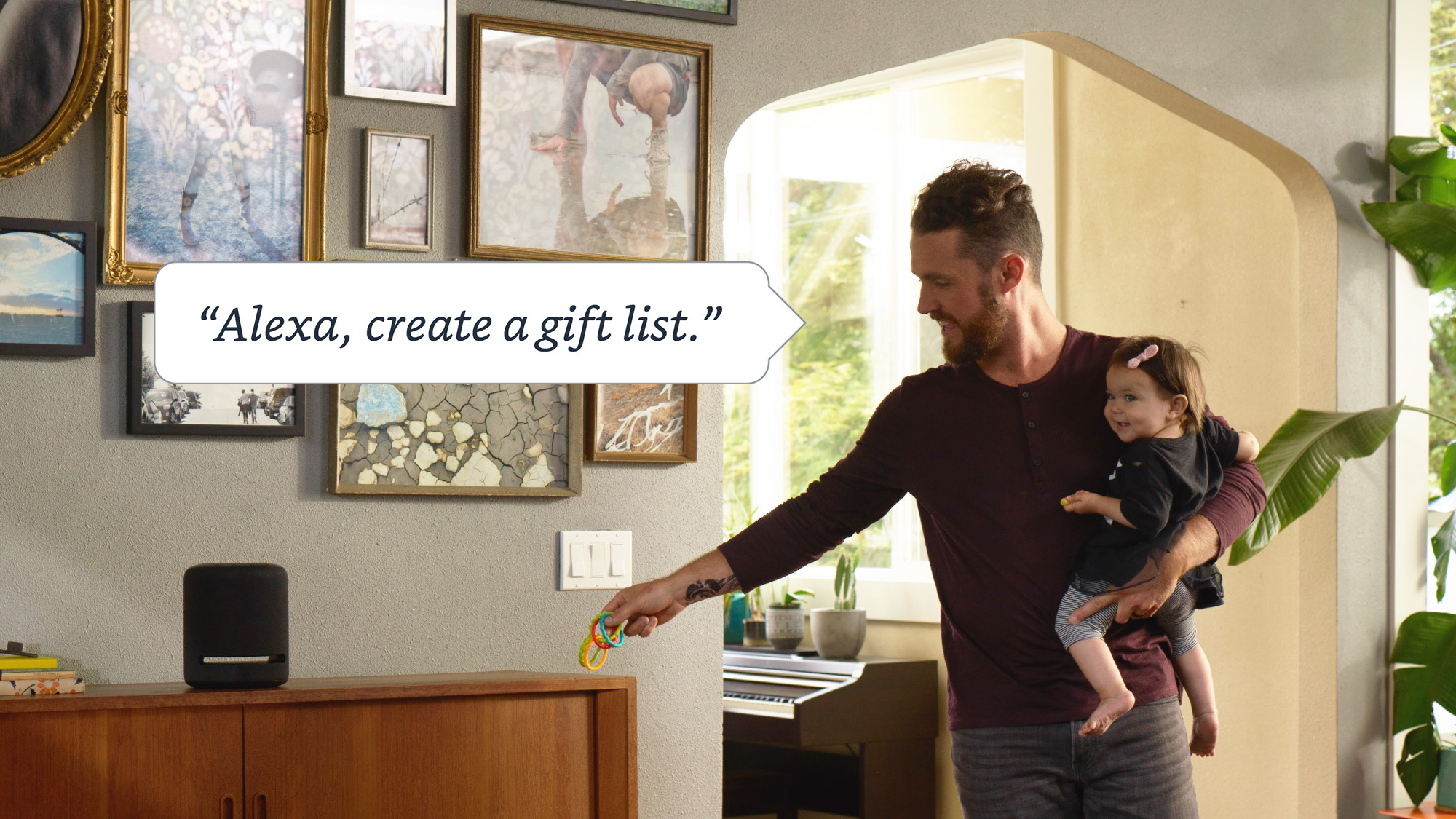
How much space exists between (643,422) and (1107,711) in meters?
A: 1.11

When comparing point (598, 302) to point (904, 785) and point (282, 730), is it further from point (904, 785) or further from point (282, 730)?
point (904, 785)

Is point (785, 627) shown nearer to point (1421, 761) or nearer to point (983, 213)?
point (1421, 761)

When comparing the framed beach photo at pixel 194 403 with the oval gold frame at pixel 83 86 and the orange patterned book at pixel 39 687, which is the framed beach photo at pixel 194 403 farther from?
the orange patterned book at pixel 39 687

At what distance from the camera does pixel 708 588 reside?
2275mm

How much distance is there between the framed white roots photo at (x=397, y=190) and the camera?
251 centimetres

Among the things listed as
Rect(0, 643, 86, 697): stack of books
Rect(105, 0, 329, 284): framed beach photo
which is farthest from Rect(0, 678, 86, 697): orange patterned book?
Rect(105, 0, 329, 284): framed beach photo

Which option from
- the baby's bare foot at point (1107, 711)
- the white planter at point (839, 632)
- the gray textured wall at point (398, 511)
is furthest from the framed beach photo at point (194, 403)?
the white planter at point (839, 632)

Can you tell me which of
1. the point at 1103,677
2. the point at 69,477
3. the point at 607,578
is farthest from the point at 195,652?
the point at 1103,677

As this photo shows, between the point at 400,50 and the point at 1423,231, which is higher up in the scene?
the point at 400,50

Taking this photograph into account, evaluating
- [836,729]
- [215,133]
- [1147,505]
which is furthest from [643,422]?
[836,729]

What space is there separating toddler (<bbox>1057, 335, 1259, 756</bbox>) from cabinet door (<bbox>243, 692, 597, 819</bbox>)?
87 centimetres

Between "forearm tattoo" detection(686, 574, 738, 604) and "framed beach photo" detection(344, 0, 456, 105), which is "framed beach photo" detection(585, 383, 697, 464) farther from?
"framed beach photo" detection(344, 0, 456, 105)

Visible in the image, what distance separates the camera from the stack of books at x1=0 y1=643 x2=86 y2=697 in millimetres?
2039

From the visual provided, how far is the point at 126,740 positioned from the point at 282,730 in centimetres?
22
